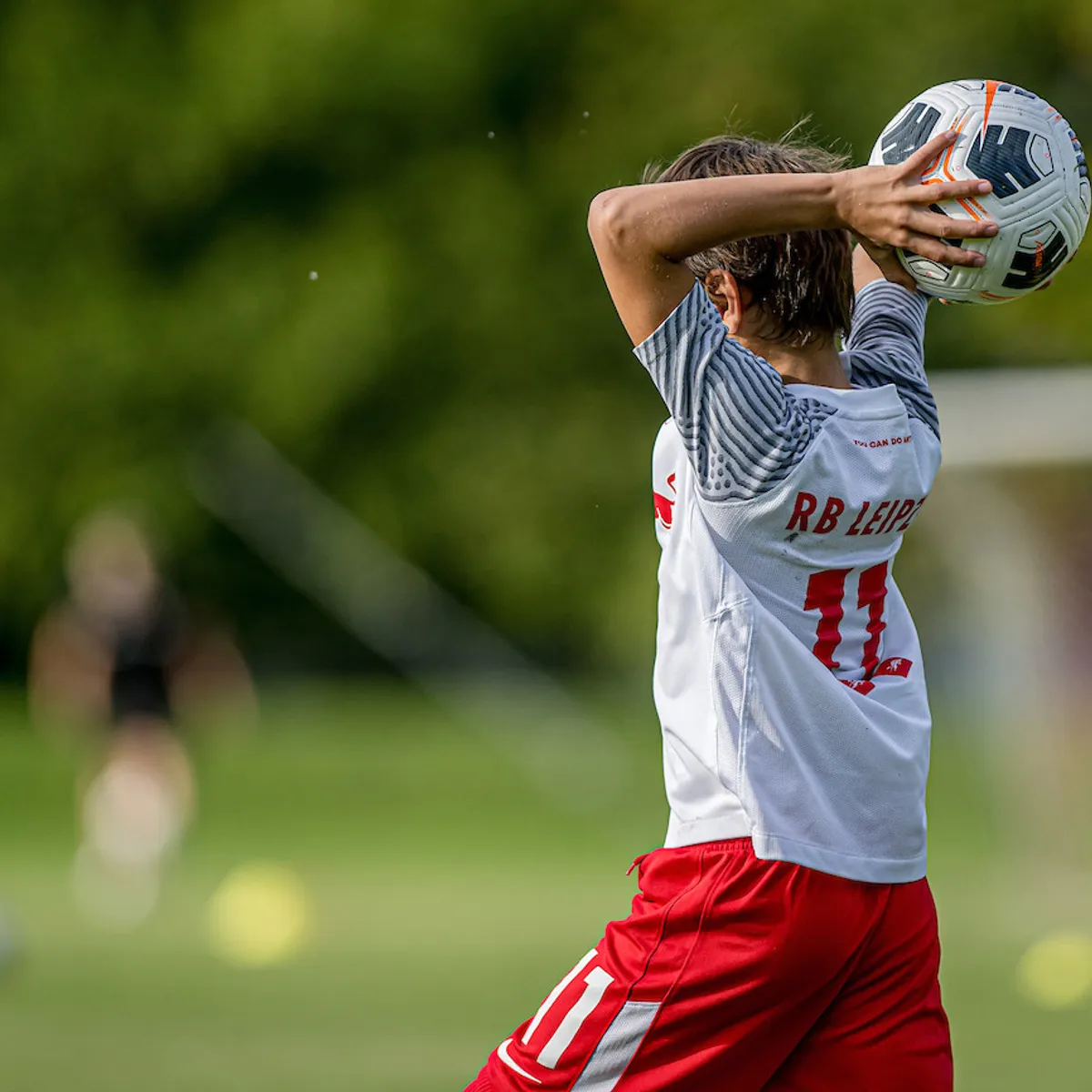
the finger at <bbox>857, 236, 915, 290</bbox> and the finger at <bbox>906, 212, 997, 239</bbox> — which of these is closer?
A: the finger at <bbox>906, 212, 997, 239</bbox>

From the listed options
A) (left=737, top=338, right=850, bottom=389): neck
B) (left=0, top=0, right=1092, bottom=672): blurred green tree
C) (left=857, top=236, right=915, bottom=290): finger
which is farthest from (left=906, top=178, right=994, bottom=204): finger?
(left=0, top=0, right=1092, bottom=672): blurred green tree

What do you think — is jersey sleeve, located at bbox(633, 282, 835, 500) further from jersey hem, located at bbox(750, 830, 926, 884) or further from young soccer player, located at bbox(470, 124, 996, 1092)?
jersey hem, located at bbox(750, 830, 926, 884)

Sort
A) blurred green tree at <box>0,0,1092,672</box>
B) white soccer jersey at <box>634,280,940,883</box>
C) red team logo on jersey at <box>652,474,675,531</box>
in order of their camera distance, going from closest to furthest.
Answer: white soccer jersey at <box>634,280,940,883</box>
red team logo on jersey at <box>652,474,675,531</box>
blurred green tree at <box>0,0,1092,672</box>

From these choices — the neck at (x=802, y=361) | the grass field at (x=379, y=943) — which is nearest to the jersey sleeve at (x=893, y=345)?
the neck at (x=802, y=361)

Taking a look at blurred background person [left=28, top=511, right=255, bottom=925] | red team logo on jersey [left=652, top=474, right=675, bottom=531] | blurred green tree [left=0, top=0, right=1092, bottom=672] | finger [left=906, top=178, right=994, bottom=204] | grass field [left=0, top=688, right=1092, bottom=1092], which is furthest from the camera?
blurred green tree [left=0, top=0, right=1092, bottom=672]

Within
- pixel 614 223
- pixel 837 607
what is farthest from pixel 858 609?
pixel 614 223

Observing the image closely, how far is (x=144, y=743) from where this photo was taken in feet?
42.3

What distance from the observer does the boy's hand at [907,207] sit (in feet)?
9.87

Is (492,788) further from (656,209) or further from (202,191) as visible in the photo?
(656,209)

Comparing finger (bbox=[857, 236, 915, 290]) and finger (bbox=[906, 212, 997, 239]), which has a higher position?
finger (bbox=[857, 236, 915, 290])

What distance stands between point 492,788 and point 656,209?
17110 mm

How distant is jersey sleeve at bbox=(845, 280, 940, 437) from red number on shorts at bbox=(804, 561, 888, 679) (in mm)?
312

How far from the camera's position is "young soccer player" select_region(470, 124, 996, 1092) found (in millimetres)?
Result: 3086

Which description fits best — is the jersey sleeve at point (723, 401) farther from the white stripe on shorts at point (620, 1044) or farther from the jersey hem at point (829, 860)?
the white stripe on shorts at point (620, 1044)
